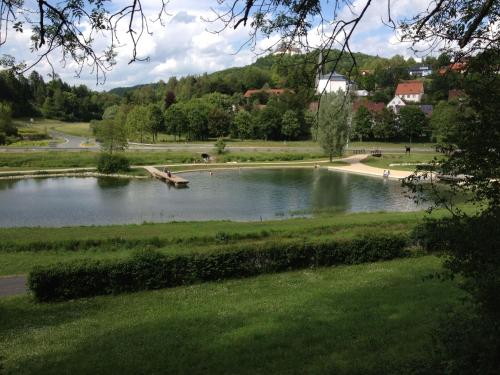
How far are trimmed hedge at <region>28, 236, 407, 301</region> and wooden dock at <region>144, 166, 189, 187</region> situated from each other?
958 inches

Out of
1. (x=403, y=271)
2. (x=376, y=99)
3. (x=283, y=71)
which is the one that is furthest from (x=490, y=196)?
(x=376, y=99)

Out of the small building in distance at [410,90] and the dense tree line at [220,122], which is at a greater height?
the small building in distance at [410,90]

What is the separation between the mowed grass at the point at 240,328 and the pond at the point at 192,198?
14.1 meters

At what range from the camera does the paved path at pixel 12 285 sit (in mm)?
12820

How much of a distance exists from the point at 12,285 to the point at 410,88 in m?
105

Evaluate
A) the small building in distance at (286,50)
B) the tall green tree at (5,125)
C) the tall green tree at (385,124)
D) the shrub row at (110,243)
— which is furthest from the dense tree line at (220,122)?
A: the small building in distance at (286,50)

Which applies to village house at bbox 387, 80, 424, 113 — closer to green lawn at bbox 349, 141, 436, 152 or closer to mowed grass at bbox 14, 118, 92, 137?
green lawn at bbox 349, 141, 436, 152

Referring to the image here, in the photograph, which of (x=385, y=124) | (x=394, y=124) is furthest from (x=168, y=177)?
(x=394, y=124)

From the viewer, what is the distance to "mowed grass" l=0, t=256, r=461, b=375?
7.40m

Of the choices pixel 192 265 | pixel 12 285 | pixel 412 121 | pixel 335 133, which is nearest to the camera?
pixel 192 265

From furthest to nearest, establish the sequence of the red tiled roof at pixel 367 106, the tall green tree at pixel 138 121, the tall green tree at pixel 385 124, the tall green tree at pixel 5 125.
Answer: the red tiled roof at pixel 367 106 < the tall green tree at pixel 385 124 < the tall green tree at pixel 138 121 < the tall green tree at pixel 5 125

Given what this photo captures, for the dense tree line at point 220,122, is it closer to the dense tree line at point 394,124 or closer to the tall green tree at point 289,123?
the tall green tree at point 289,123

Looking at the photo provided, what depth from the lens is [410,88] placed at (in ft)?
347

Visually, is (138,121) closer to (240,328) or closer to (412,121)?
(412,121)
